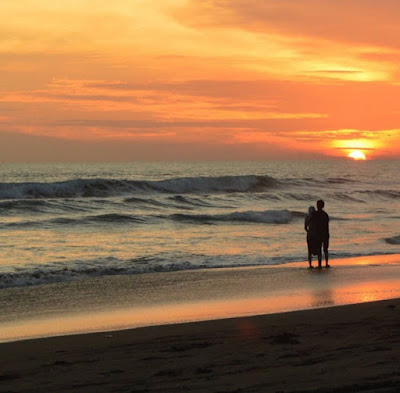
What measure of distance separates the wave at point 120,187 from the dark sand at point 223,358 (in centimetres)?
3720

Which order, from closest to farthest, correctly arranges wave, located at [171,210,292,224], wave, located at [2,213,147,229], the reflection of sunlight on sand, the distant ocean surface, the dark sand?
the dark sand < the reflection of sunlight on sand < the distant ocean surface < wave, located at [2,213,147,229] < wave, located at [171,210,292,224]

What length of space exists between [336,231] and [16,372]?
20.3m

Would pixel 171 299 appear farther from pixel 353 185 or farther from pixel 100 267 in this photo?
pixel 353 185

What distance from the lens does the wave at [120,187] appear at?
4550 cm

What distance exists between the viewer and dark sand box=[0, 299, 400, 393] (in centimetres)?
572

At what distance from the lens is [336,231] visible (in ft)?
84.4

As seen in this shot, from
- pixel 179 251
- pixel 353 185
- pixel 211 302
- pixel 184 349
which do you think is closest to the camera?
pixel 184 349

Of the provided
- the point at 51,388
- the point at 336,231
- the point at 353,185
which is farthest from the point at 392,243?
the point at 353,185

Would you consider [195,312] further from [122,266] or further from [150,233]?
[150,233]

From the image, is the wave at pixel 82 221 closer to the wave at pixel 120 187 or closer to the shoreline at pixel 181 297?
the shoreline at pixel 181 297

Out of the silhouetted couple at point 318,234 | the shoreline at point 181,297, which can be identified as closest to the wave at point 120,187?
the silhouetted couple at point 318,234

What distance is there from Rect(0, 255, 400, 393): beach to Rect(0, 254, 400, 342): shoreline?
0.03 metres

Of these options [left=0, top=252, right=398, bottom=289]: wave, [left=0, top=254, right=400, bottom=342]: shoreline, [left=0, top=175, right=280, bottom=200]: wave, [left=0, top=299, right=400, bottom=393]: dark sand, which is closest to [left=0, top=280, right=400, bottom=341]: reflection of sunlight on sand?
[left=0, top=254, right=400, bottom=342]: shoreline

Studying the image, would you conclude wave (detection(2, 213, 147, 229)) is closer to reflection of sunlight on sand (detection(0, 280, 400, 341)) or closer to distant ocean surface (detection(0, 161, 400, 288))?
distant ocean surface (detection(0, 161, 400, 288))
